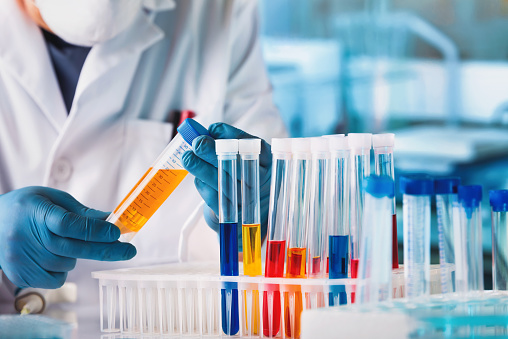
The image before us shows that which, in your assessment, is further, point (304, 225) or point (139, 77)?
point (139, 77)

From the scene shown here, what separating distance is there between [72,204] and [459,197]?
2.92 feet

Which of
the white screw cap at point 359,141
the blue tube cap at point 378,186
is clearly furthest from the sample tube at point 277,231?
the blue tube cap at point 378,186

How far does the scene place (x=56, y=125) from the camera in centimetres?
174

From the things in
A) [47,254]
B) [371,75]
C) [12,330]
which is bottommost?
[12,330]

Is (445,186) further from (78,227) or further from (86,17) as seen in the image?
(86,17)

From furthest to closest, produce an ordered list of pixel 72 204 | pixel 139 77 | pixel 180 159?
1. pixel 139 77
2. pixel 72 204
3. pixel 180 159

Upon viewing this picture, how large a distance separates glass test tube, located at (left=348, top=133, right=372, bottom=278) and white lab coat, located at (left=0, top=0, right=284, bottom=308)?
816 millimetres

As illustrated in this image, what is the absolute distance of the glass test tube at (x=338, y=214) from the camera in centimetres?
107

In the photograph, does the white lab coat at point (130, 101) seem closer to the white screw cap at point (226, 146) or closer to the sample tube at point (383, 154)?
the white screw cap at point (226, 146)

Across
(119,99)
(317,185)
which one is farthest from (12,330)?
(119,99)

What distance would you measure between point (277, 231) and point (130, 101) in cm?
94

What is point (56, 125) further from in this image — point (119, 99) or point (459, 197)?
point (459, 197)

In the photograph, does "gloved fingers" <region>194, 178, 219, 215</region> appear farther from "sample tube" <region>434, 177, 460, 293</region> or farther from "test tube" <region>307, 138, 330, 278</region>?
"sample tube" <region>434, 177, 460, 293</region>

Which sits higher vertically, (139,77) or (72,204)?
(139,77)
